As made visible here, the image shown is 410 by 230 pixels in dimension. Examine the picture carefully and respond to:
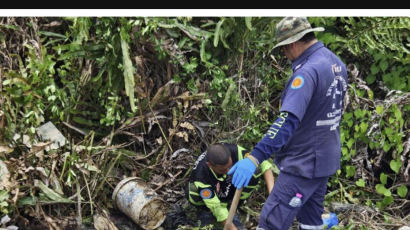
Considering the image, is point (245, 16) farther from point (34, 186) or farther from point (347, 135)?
point (34, 186)

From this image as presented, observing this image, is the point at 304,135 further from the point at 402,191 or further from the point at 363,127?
the point at 402,191

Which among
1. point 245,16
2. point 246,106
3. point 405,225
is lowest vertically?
point 405,225

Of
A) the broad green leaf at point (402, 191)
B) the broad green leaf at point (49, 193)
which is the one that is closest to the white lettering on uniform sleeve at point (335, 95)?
the broad green leaf at point (402, 191)

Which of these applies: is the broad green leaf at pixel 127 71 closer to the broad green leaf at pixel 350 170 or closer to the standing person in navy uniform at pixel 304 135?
the standing person in navy uniform at pixel 304 135

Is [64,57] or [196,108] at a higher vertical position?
[64,57]

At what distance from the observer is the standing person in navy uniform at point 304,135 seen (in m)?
3.39

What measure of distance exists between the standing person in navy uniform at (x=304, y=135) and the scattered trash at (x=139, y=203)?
1.12m

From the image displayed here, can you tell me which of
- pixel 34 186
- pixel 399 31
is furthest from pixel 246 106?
pixel 34 186

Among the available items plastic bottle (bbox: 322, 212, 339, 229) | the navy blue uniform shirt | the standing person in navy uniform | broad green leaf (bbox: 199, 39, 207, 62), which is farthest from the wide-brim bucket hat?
plastic bottle (bbox: 322, 212, 339, 229)

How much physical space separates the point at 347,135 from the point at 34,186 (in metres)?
3.00

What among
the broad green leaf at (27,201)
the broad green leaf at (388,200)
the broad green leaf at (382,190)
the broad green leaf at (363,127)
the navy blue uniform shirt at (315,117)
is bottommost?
the broad green leaf at (388,200)

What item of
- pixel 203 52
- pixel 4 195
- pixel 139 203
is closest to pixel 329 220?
pixel 139 203

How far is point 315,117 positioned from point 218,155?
862mm

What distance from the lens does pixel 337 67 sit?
3.58 meters
